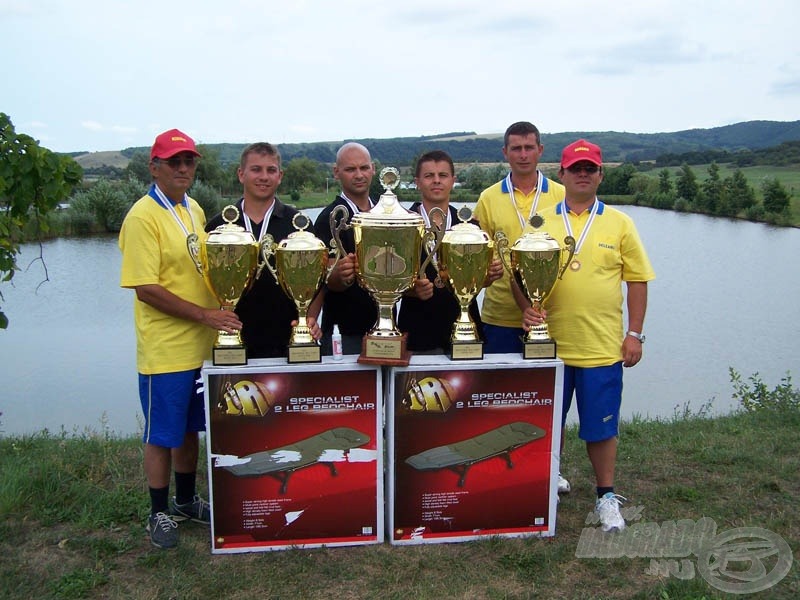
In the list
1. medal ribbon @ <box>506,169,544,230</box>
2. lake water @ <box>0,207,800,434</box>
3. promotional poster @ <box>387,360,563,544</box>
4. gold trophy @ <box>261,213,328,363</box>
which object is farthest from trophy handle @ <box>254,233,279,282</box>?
lake water @ <box>0,207,800,434</box>

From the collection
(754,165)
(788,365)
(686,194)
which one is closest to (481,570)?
(788,365)

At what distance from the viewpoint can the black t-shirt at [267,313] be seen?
10.9ft

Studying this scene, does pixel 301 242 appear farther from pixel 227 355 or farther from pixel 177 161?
pixel 177 161

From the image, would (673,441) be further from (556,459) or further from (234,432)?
(234,432)

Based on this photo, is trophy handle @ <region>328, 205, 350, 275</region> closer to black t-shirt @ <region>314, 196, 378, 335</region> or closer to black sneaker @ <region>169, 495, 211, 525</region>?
black t-shirt @ <region>314, 196, 378, 335</region>

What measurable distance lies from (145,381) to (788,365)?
909 cm

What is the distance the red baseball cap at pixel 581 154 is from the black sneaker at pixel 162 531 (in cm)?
249

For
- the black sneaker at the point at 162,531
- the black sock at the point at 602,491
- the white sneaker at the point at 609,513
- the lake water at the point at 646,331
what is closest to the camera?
the black sneaker at the point at 162,531

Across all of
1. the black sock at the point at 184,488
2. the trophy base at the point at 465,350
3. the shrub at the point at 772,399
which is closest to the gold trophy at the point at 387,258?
the trophy base at the point at 465,350

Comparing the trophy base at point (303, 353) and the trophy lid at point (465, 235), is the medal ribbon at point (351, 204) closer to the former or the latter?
the trophy lid at point (465, 235)

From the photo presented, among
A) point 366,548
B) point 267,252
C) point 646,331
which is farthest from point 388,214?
point 646,331

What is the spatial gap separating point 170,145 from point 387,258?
107cm

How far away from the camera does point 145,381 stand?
10.1 feet

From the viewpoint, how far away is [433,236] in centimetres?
309
